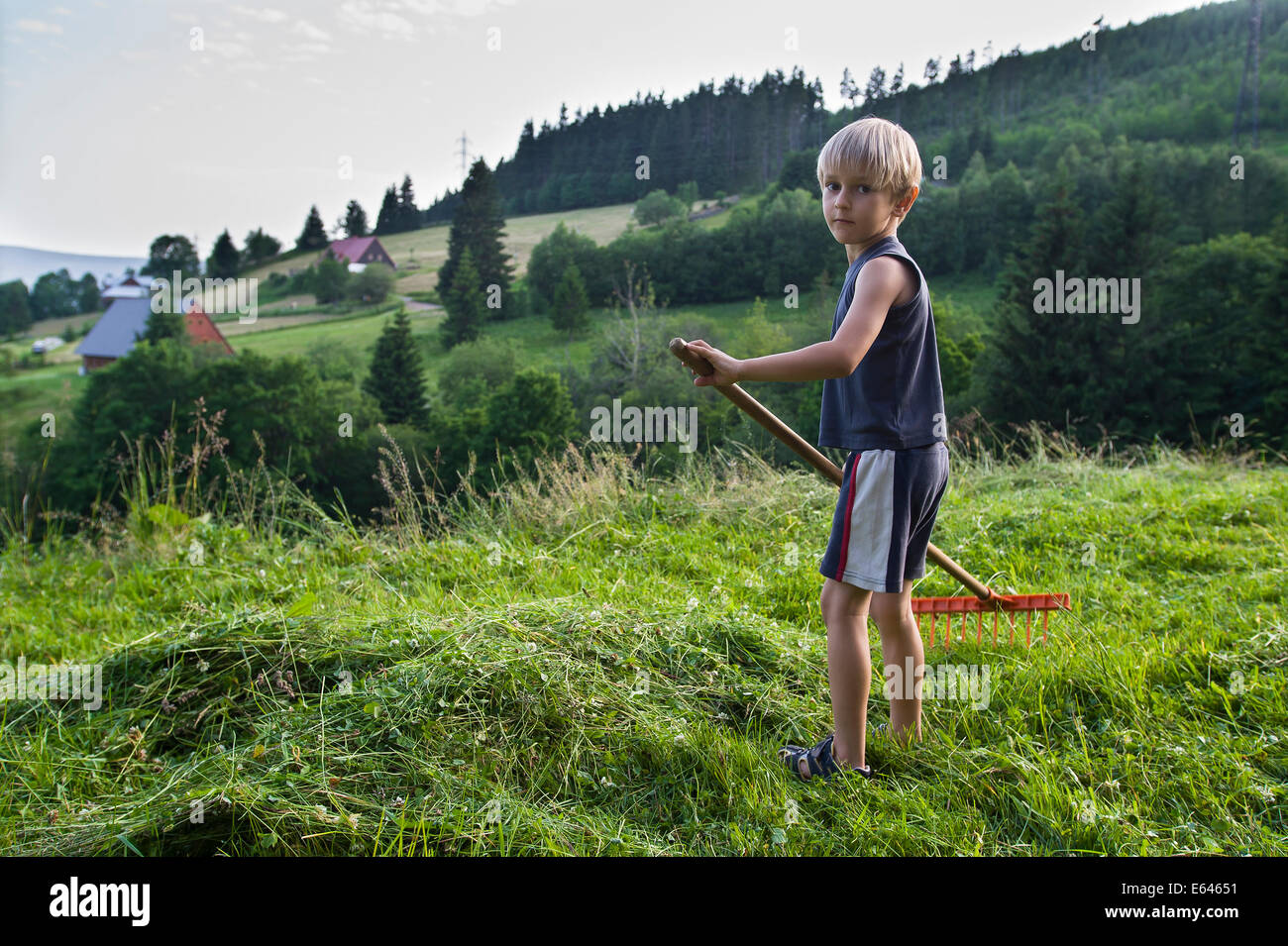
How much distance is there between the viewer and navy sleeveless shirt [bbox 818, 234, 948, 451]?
2088 millimetres

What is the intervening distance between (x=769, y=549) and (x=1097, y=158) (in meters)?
51.1

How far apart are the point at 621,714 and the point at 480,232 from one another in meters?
52.6

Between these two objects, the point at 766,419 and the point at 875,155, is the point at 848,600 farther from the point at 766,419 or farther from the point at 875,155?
the point at 875,155

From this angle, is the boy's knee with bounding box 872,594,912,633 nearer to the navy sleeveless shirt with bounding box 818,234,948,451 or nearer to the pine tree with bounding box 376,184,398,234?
the navy sleeveless shirt with bounding box 818,234,948,451

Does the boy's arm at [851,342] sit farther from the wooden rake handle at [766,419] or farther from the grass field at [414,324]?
the grass field at [414,324]

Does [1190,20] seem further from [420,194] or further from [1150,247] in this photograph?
[420,194]

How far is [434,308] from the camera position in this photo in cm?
5244

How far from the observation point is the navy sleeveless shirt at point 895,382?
209cm

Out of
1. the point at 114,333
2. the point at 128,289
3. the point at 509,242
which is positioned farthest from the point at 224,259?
the point at 509,242

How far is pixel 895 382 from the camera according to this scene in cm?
212

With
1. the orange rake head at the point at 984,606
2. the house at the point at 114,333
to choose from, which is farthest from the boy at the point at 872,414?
the house at the point at 114,333

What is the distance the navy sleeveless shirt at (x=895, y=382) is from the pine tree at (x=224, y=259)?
222 ft

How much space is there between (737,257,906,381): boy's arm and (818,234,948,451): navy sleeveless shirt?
5 centimetres

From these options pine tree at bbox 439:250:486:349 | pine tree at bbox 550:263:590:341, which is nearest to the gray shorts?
pine tree at bbox 550:263:590:341
